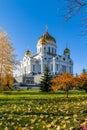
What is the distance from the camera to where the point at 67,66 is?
4555 inches

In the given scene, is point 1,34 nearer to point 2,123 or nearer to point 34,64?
point 2,123

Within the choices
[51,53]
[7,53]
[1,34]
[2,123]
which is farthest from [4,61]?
[51,53]

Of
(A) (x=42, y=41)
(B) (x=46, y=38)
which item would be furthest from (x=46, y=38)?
(A) (x=42, y=41)

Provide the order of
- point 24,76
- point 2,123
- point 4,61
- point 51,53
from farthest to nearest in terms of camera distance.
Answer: point 51,53
point 24,76
point 4,61
point 2,123

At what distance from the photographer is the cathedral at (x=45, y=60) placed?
109m

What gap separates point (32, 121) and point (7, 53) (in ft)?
71.2

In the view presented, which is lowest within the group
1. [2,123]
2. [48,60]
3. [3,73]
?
[2,123]

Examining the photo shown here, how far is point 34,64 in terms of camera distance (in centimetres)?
11131

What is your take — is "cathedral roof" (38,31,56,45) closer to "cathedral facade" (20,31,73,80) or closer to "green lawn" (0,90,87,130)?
"cathedral facade" (20,31,73,80)

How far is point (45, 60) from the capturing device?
11119 cm

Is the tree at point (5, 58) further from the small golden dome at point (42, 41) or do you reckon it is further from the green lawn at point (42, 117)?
the small golden dome at point (42, 41)

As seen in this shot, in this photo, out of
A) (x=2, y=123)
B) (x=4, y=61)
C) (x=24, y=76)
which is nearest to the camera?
(x=2, y=123)

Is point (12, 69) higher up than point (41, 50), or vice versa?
point (41, 50)

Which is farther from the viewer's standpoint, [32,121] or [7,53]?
[7,53]
